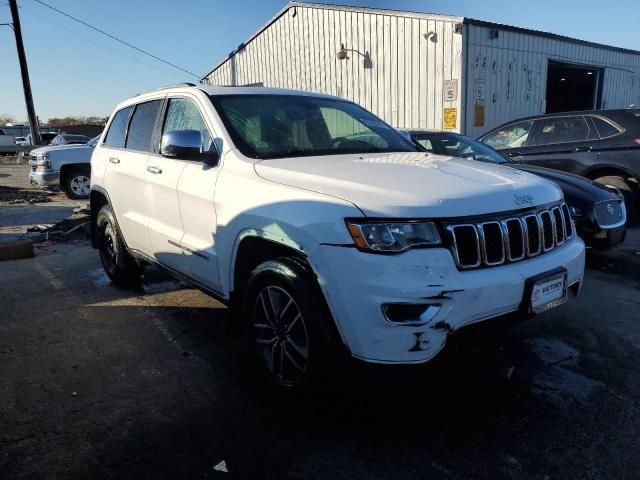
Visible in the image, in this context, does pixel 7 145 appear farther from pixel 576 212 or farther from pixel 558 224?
pixel 558 224

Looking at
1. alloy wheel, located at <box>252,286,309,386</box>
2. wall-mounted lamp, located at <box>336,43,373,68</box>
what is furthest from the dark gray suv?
wall-mounted lamp, located at <box>336,43,373,68</box>

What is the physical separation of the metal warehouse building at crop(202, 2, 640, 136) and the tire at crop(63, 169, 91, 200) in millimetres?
7909

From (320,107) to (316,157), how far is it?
88 cm

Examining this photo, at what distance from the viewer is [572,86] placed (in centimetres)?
2200

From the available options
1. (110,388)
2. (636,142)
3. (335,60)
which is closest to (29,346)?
(110,388)

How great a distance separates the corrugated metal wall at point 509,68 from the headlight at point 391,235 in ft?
37.2

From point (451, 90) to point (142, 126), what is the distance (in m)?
9.83

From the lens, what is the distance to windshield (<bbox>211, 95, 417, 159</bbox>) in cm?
342

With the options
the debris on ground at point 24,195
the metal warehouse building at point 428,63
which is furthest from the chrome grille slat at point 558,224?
the debris on ground at point 24,195

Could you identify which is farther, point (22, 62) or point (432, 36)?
point (22, 62)

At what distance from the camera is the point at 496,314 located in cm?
250

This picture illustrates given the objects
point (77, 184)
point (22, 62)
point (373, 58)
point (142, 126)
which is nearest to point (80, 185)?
point (77, 184)

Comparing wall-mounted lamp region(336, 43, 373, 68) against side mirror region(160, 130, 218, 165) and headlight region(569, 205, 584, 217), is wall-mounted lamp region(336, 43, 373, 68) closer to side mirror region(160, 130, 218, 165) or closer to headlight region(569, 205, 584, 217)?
headlight region(569, 205, 584, 217)

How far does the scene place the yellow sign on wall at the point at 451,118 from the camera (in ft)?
42.3
